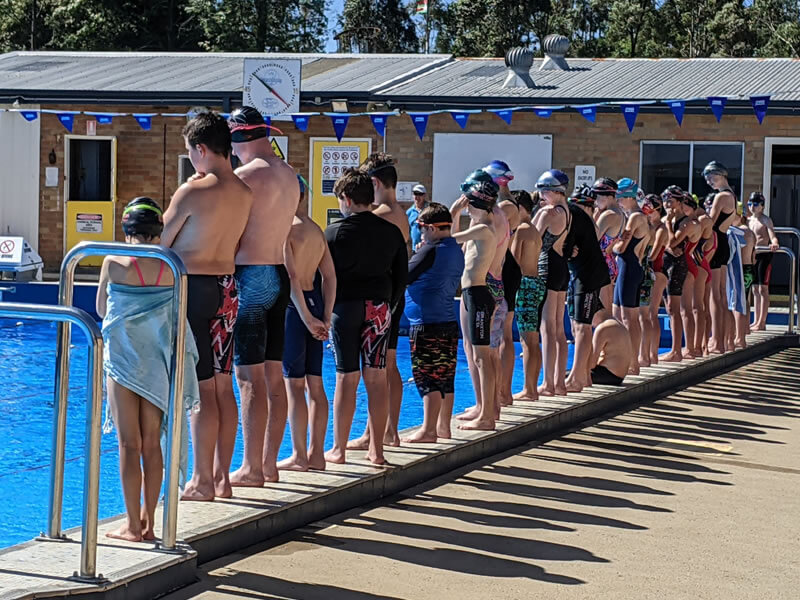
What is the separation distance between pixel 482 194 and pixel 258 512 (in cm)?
345

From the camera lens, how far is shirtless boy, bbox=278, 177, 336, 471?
679cm

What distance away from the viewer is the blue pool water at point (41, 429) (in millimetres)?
8109

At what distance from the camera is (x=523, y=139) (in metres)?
21.9

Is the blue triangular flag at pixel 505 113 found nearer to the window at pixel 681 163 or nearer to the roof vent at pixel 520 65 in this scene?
the roof vent at pixel 520 65

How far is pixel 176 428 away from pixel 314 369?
2.07 metres

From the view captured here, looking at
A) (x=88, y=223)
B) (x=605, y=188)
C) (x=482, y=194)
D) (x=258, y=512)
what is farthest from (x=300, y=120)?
(x=258, y=512)

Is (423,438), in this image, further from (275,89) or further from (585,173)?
(585,173)

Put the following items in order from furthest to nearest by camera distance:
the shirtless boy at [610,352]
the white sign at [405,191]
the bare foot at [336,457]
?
the white sign at [405,191], the shirtless boy at [610,352], the bare foot at [336,457]

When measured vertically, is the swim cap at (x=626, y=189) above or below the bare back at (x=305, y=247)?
above

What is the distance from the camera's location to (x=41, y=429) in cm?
1080

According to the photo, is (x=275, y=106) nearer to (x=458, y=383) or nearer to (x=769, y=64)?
(x=458, y=383)

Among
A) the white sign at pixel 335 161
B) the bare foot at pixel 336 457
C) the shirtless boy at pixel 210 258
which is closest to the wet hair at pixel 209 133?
the shirtless boy at pixel 210 258

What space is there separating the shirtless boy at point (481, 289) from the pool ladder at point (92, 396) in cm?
382

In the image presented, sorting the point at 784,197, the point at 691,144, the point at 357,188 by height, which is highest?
the point at 691,144
